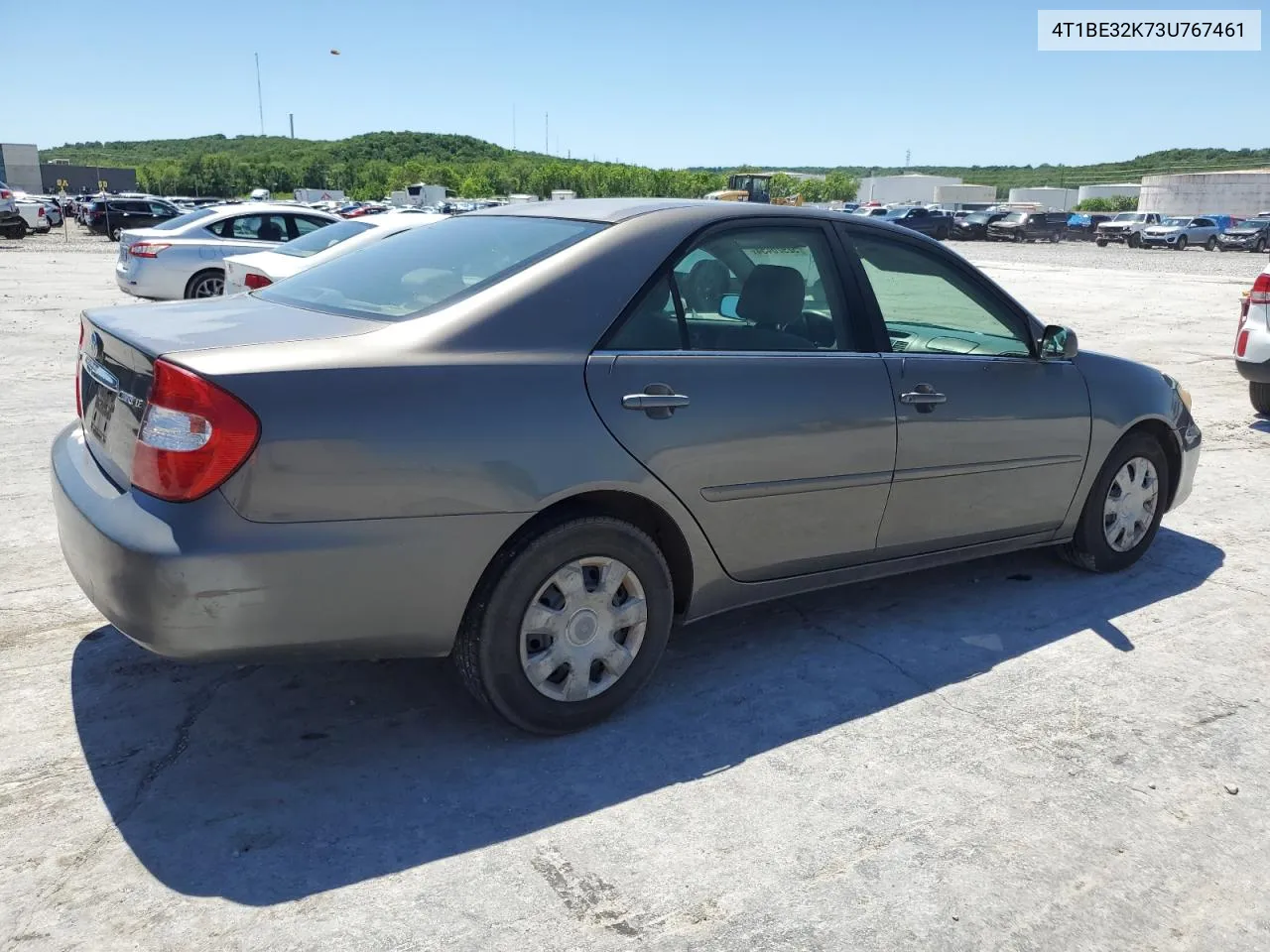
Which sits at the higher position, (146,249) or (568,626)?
(146,249)

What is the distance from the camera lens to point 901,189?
11181cm

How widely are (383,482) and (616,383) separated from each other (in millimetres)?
779

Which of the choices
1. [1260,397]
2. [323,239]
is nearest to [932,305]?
[1260,397]

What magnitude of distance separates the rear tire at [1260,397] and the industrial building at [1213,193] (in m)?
83.6

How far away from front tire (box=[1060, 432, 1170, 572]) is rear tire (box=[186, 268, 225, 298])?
12.5 meters

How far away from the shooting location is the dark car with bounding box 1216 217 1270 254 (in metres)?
45.4

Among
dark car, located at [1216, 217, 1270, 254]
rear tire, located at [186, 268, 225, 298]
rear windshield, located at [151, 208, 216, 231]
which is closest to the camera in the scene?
rear tire, located at [186, 268, 225, 298]

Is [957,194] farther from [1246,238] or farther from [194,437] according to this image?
[194,437]

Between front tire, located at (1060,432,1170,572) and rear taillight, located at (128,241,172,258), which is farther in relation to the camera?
rear taillight, located at (128,241,172,258)

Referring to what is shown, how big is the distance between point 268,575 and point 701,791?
134 centimetres

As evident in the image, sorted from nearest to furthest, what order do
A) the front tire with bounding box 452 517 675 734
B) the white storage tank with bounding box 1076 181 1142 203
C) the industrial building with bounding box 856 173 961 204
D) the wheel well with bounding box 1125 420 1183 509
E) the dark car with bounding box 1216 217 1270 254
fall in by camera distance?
the front tire with bounding box 452 517 675 734 → the wheel well with bounding box 1125 420 1183 509 → the dark car with bounding box 1216 217 1270 254 → the white storage tank with bounding box 1076 181 1142 203 → the industrial building with bounding box 856 173 961 204

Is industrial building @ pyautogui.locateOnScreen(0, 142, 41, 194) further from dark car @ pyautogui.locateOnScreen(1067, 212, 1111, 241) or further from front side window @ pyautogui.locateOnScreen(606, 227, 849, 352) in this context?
front side window @ pyautogui.locateOnScreen(606, 227, 849, 352)

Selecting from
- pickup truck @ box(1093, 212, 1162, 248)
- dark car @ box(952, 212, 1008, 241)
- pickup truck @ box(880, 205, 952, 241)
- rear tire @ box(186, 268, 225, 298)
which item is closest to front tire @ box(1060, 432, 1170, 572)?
rear tire @ box(186, 268, 225, 298)

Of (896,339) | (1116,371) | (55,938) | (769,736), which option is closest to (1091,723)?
(769,736)
